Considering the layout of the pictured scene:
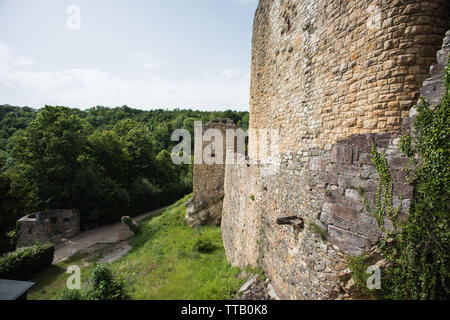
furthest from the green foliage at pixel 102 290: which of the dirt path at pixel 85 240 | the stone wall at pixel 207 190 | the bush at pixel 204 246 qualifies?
the dirt path at pixel 85 240

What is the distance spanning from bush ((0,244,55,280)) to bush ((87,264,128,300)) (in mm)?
7315

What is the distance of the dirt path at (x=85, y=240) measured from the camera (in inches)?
612

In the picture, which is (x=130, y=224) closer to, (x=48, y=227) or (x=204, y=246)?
(x=48, y=227)

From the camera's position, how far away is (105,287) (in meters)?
8.41

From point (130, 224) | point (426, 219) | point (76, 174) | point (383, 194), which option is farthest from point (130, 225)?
point (426, 219)

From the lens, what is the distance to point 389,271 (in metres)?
2.78

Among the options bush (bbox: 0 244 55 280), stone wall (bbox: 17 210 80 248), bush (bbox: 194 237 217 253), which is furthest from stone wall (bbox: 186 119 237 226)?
stone wall (bbox: 17 210 80 248)

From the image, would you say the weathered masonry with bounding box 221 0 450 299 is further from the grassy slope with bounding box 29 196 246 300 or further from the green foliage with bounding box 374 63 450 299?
the grassy slope with bounding box 29 196 246 300

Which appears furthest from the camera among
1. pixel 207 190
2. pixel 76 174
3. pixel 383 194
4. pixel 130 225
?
pixel 76 174

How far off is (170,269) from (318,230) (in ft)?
28.1

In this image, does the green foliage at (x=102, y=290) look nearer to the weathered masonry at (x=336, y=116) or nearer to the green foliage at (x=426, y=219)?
the weathered masonry at (x=336, y=116)

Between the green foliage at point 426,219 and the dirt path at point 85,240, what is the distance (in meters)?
18.7

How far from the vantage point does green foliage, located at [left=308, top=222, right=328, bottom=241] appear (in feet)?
11.8
